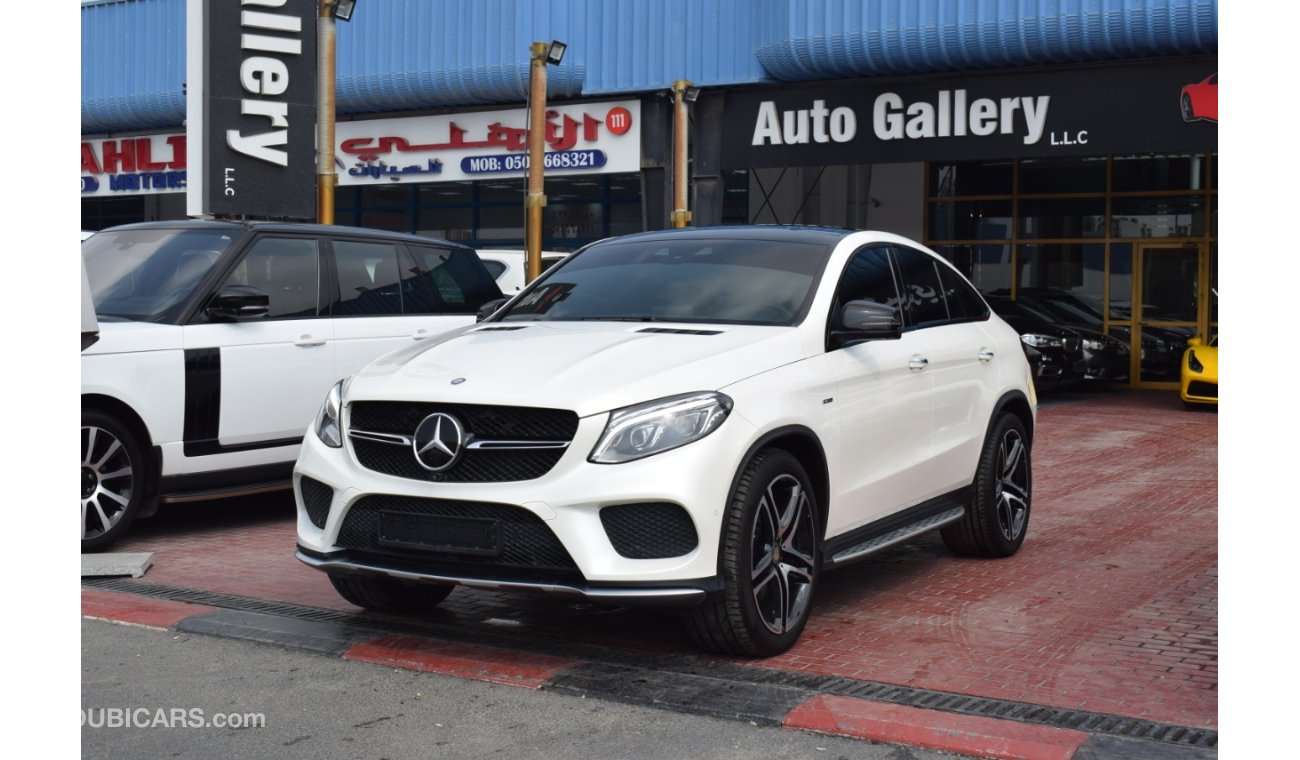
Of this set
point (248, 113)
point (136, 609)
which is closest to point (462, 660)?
point (136, 609)

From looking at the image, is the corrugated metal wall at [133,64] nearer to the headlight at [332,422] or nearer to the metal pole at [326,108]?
the metal pole at [326,108]

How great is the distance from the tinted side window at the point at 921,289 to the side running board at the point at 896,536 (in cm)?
93

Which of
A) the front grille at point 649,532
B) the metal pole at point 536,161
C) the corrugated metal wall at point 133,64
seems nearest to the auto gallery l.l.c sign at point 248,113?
the metal pole at point 536,161

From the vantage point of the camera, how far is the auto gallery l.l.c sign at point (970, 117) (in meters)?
17.7

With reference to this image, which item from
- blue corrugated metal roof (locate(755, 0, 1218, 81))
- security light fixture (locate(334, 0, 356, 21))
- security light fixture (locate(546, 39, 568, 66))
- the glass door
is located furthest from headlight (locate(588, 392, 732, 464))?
the glass door

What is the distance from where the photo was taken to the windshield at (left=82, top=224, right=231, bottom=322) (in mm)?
8328

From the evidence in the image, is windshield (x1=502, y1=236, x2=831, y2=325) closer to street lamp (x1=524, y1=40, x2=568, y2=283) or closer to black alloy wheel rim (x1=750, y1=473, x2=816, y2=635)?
black alloy wheel rim (x1=750, y1=473, x2=816, y2=635)

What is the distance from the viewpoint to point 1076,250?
22.6m

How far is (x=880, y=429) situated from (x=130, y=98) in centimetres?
2355

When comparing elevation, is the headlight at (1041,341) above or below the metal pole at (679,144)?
below

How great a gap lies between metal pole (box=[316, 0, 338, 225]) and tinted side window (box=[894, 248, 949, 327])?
8.11 m

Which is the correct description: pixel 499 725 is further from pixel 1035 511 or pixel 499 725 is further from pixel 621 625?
pixel 1035 511

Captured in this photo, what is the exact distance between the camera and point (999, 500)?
773cm

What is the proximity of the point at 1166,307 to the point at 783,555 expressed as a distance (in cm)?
1766
